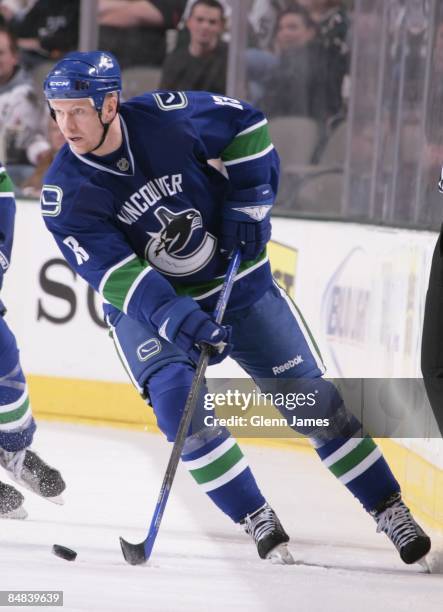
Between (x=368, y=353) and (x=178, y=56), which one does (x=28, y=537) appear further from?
(x=178, y=56)

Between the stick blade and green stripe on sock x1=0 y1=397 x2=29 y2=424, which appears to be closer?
the stick blade

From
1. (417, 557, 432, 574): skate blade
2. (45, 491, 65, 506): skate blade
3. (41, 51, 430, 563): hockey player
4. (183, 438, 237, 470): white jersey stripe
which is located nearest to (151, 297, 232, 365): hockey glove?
(41, 51, 430, 563): hockey player

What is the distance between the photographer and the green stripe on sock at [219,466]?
2.76 metres

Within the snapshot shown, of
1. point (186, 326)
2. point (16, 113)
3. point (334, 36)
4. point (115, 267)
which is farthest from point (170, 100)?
point (16, 113)

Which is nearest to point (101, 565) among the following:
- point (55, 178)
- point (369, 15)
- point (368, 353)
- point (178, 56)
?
point (55, 178)

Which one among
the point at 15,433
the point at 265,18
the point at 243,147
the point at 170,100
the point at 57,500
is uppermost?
the point at 170,100

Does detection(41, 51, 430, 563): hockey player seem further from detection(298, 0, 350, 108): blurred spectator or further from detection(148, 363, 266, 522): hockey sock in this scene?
detection(298, 0, 350, 108): blurred spectator

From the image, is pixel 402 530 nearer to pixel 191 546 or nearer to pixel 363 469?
pixel 363 469

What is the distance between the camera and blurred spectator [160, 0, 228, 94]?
18.3ft

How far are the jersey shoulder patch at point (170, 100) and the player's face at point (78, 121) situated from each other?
217 mm

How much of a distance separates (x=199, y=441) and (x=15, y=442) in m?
0.76

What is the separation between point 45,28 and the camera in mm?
5883

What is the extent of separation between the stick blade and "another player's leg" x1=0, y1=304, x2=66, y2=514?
69 centimetres

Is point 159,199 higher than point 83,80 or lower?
lower
